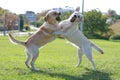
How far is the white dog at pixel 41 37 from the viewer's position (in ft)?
31.3

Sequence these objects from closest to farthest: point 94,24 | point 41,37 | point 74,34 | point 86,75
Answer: point 86,75 < point 41,37 < point 74,34 < point 94,24

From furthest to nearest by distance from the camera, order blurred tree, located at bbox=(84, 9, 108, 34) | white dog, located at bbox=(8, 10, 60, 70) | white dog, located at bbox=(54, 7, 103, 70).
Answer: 1. blurred tree, located at bbox=(84, 9, 108, 34)
2. white dog, located at bbox=(54, 7, 103, 70)
3. white dog, located at bbox=(8, 10, 60, 70)

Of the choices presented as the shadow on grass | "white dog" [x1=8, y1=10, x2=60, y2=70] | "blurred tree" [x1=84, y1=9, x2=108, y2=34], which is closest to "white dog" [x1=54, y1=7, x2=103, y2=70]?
"white dog" [x1=8, y1=10, x2=60, y2=70]

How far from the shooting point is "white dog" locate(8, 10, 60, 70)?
9547mm

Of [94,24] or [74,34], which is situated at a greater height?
[74,34]

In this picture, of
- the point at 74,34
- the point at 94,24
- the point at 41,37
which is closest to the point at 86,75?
the point at 74,34

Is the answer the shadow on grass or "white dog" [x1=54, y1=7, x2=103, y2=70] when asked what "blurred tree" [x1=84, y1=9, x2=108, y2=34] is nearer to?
"white dog" [x1=54, y1=7, x2=103, y2=70]

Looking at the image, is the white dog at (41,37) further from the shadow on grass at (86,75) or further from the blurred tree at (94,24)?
the blurred tree at (94,24)

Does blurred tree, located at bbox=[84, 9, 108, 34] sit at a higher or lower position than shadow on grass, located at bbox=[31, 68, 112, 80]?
lower

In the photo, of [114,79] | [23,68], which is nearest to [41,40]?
[23,68]

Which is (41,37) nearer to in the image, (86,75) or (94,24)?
(86,75)

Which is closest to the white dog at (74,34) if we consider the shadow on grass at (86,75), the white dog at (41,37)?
the white dog at (41,37)

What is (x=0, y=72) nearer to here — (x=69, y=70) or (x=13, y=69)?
(x=13, y=69)

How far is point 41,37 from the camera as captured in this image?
9.66 meters
